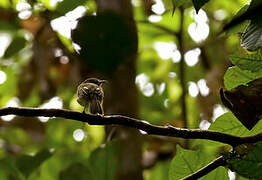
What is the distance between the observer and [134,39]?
713mm

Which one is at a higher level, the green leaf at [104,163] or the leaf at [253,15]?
the leaf at [253,15]

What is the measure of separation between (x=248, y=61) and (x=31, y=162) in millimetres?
826

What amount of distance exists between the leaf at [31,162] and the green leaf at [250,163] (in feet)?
2.50

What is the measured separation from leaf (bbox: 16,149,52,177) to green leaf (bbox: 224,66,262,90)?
75cm

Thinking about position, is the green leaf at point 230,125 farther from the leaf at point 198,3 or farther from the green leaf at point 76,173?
the green leaf at point 76,173

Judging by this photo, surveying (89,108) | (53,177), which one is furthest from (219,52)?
(89,108)

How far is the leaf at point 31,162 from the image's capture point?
1438 millimetres

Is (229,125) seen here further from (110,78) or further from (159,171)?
(159,171)

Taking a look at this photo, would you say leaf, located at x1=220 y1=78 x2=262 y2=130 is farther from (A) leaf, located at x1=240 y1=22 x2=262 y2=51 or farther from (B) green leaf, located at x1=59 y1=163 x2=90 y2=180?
(B) green leaf, located at x1=59 y1=163 x2=90 y2=180

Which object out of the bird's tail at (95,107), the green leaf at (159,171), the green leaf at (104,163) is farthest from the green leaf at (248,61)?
the green leaf at (159,171)

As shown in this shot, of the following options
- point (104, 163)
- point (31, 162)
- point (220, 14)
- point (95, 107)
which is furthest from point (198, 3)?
point (220, 14)

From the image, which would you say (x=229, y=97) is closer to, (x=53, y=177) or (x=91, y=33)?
(x=91, y=33)

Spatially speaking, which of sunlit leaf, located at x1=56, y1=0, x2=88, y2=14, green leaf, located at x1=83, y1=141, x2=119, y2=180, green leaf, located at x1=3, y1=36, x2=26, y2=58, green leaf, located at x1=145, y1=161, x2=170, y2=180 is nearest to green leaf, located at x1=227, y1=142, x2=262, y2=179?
sunlit leaf, located at x1=56, y1=0, x2=88, y2=14

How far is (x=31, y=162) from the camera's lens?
1.44 metres
